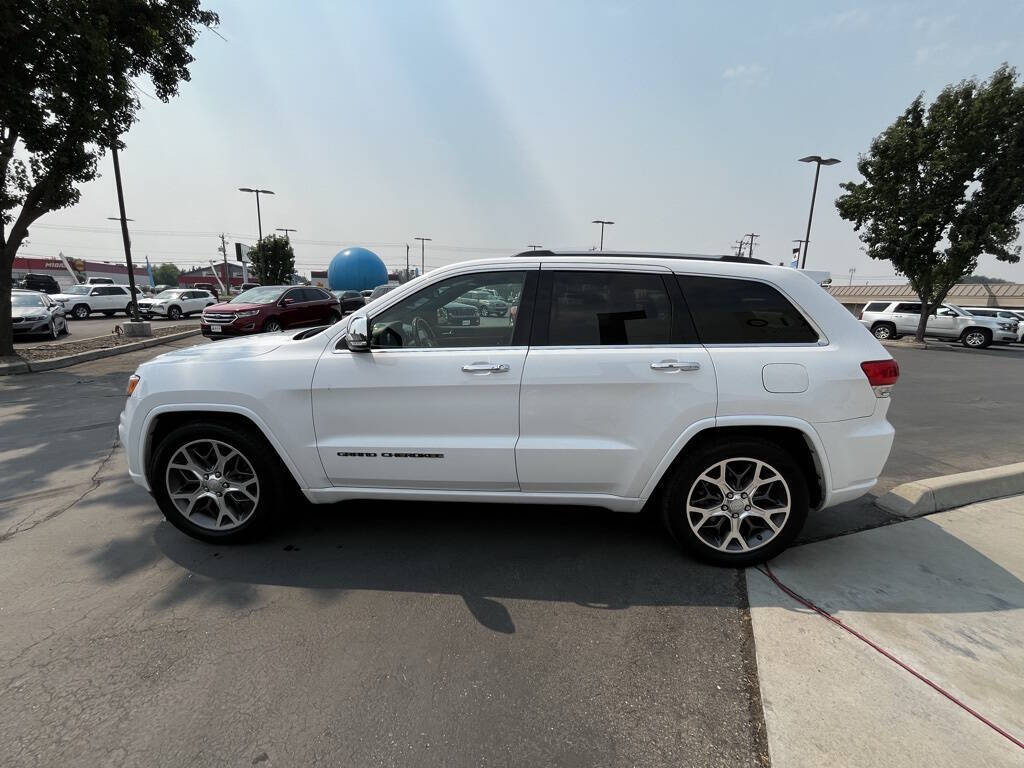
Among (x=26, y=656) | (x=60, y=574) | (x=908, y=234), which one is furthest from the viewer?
(x=908, y=234)

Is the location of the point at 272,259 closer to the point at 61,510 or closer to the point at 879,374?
the point at 61,510

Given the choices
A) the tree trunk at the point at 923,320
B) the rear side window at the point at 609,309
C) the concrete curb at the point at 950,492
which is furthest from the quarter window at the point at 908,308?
the rear side window at the point at 609,309

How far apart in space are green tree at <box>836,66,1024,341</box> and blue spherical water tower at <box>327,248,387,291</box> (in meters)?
42.4

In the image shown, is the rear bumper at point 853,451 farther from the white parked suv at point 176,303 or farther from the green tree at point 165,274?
the green tree at point 165,274

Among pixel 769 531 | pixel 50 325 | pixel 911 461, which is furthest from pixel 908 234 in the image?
pixel 50 325

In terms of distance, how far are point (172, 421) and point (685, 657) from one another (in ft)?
10.8

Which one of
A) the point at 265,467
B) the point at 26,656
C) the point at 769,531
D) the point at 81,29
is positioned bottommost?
the point at 26,656

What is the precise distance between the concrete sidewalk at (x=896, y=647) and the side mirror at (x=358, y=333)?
8.34ft

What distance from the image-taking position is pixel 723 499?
2.94 metres

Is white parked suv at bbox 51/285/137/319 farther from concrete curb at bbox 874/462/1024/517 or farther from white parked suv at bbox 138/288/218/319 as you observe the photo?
concrete curb at bbox 874/462/1024/517

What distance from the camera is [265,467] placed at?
3090 millimetres

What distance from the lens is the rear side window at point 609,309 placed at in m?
2.91

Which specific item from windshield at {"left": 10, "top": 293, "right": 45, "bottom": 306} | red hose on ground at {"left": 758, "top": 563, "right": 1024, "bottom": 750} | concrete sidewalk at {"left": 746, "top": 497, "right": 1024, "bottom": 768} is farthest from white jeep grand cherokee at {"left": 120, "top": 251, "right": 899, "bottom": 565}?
windshield at {"left": 10, "top": 293, "right": 45, "bottom": 306}

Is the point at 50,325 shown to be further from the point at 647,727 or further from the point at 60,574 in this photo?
the point at 647,727
